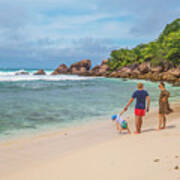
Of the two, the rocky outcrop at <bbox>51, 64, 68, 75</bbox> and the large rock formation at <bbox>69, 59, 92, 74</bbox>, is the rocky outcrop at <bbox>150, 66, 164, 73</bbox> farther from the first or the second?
the rocky outcrop at <bbox>51, 64, 68, 75</bbox>

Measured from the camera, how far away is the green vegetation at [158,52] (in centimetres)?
4672

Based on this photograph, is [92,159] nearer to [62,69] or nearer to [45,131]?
[45,131]

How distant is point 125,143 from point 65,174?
7.11 feet

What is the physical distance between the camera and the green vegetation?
153 feet

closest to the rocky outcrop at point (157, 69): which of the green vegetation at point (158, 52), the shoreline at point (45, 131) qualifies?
the green vegetation at point (158, 52)

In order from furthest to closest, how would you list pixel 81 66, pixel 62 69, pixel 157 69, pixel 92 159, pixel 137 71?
pixel 62 69, pixel 81 66, pixel 137 71, pixel 157 69, pixel 92 159

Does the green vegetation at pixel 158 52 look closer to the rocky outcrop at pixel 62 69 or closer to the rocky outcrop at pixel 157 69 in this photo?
the rocky outcrop at pixel 157 69

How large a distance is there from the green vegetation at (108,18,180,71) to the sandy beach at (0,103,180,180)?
43.3 metres

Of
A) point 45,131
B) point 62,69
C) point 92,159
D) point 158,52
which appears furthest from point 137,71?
point 92,159

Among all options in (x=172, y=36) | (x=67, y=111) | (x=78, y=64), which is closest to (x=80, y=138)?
(x=67, y=111)

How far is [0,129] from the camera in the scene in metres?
8.88

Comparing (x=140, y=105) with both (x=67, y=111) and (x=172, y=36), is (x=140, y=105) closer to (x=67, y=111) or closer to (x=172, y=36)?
(x=67, y=111)

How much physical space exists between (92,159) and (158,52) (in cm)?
5331

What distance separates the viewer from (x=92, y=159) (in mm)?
4789
